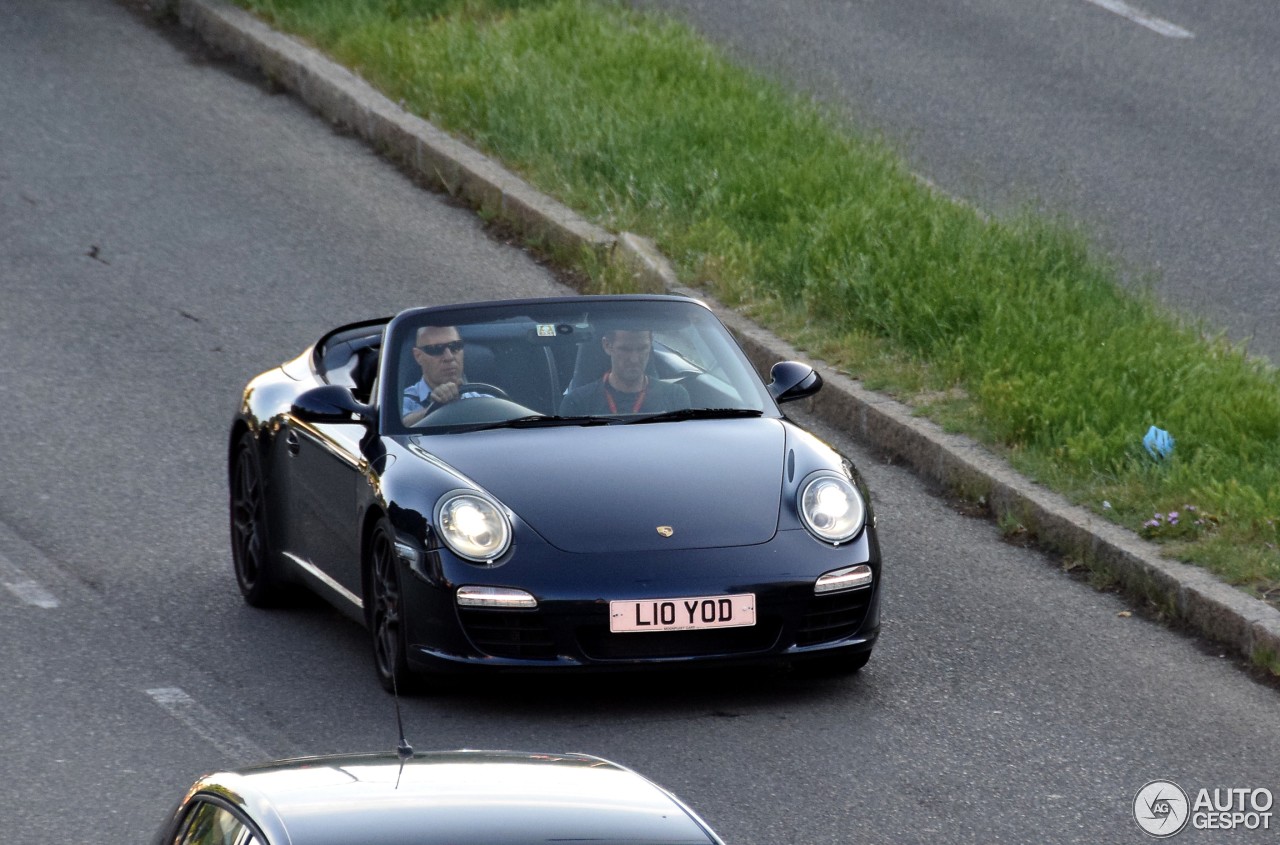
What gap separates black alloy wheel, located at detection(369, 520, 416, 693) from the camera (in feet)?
24.3

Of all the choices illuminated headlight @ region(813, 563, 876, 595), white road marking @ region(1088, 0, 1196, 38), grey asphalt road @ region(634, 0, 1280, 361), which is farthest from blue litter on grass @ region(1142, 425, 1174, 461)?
white road marking @ region(1088, 0, 1196, 38)

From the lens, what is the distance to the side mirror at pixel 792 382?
837cm

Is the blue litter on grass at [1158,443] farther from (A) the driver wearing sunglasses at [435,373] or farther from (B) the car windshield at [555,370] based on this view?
(A) the driver wearing sunglasses at [435,373]

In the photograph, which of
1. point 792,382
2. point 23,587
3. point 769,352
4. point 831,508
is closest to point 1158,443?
point 792,382

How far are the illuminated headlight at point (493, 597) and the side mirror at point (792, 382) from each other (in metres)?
1.64

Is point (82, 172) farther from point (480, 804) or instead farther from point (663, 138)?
point (480, 804)

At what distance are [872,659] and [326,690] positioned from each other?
6.26 ft

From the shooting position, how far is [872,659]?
26.0ft

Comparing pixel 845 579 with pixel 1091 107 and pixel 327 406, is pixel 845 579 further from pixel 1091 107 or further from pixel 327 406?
pixel 1091 107

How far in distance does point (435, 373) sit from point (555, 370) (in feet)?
1.44

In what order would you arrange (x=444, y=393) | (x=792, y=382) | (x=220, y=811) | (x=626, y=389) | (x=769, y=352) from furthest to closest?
(x=769, y=352) < (x=792, y=382) < (x=626, y=389) < (x=444, y=393) < (x=220, y=811)

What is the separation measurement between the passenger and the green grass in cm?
212

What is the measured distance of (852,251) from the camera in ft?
40.4

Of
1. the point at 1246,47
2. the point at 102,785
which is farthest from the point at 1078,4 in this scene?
the point at 102,785
